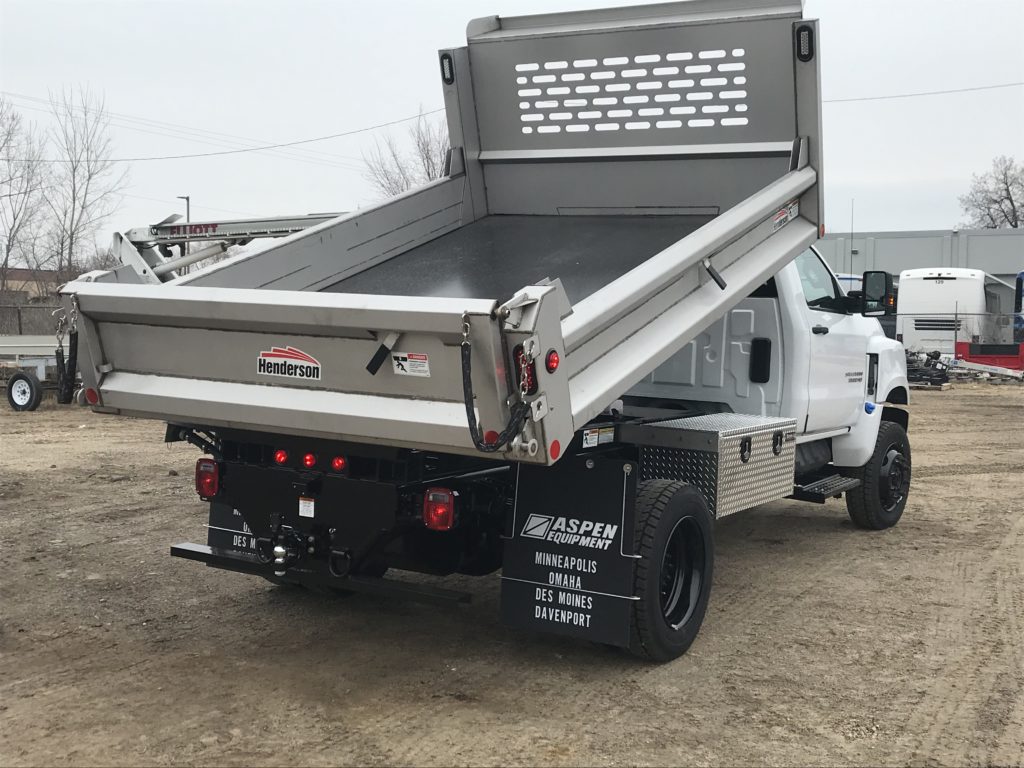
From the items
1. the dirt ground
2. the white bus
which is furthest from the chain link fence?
the white bus

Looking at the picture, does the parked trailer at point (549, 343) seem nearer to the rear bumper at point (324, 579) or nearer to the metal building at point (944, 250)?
the rear bumper at point (324, 579)

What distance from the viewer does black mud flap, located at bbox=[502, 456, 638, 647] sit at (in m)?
5.02

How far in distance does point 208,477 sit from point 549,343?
7.09 ft

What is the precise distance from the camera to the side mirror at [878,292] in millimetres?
7500

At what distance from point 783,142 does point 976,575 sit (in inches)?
128

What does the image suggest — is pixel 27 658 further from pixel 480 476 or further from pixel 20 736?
pixel 480 476

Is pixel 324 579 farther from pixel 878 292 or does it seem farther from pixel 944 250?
pixel 944 250

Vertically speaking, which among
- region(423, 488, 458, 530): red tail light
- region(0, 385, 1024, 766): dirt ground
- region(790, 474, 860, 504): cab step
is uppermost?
region(423, 488, 458, 530): red tail light

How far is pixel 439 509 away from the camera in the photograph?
15.7 feet

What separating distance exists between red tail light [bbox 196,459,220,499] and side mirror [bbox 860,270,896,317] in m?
4.53

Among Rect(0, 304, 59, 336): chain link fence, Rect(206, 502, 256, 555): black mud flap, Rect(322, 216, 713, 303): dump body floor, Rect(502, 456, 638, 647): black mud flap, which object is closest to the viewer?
Rect(502, 456, 638, 647): black mud flap

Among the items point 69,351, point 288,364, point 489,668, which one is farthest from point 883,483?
point 69,351

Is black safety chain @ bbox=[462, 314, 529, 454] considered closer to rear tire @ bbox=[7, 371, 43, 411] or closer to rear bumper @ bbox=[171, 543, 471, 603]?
rear bumper @ bbox=[171, 543, 471, 603]

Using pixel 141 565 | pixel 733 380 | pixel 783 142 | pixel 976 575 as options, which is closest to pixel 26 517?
pixel 141 565
